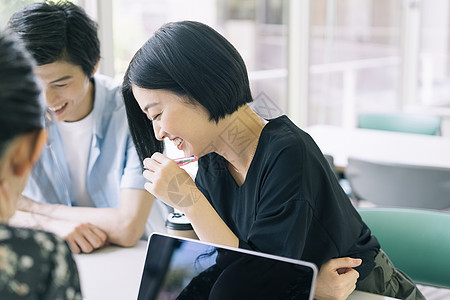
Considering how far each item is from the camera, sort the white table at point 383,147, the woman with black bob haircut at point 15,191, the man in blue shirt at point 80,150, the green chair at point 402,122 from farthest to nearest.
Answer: the green chair at point 402,122
the white table at point 383,147
the man in blue shirt at point 80,150
the woman with black bob haircut at point 15,191

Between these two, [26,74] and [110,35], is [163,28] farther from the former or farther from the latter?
[110,35]

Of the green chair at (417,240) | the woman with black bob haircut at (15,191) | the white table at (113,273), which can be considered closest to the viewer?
the woman with black bob haircut at (15,191)

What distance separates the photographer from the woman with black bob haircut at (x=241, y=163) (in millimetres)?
1111

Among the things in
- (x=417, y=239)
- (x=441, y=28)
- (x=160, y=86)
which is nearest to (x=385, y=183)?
(x=417, y=239)

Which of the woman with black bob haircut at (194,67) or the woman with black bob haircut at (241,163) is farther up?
the woman with black bob haircut at (194,67)

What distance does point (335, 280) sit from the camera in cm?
112

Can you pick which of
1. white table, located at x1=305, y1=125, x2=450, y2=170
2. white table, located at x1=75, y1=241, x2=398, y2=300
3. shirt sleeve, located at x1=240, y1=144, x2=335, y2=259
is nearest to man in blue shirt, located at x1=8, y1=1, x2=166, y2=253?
white table, located at x1=75, y1=241, x2=398, y2=300

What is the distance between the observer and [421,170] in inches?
92.5

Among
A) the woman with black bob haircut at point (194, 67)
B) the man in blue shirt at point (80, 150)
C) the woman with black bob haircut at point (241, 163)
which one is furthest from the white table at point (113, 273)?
the woman with black bob haircut at point (194, 67)

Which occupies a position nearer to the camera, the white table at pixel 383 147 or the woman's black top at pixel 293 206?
the woman's black top at pixel 293 206

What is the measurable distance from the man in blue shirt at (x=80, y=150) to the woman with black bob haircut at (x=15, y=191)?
85 cm

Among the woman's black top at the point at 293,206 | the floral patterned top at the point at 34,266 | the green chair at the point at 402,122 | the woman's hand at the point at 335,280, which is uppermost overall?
the floral patterned top at the point at 34,266

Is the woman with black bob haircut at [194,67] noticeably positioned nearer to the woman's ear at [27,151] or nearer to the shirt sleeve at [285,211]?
the shirt sleeve at [285,211]

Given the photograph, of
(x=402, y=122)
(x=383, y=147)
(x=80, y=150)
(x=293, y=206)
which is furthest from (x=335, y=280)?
(x=402, y=122)
